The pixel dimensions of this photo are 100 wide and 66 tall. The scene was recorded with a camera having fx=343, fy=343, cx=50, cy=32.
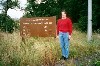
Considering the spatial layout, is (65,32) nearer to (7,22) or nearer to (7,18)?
(7,22)

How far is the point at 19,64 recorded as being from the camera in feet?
30.9

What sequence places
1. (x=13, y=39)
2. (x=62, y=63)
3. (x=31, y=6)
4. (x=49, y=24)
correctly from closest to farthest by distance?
1. (x=13, y=39)
2. (x=62, y=63)
3. (x=49, y=24)
4. (x=31, y=6)

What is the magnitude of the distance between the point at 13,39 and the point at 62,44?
220cm

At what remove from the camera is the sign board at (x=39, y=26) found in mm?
15578

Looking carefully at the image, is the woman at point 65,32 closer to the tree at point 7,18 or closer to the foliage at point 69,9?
the tree at point 7,18

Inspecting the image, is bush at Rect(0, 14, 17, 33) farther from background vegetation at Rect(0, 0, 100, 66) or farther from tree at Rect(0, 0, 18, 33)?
background vegetation at Rect(0, 0, 100, 66)

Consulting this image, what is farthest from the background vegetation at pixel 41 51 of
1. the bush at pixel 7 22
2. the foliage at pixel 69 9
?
the foliage at pixel 69 9

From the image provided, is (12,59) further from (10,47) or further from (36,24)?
(36,24)

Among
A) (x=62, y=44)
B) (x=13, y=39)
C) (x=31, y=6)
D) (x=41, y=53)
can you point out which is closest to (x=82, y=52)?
(x=62, y=44)

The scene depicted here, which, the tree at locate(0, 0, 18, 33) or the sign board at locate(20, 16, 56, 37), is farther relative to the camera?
the tree at locate(0, 0, 18, 33)

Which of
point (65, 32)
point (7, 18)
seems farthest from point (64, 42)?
point (7, 18)

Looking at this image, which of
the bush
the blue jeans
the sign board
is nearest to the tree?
the bush

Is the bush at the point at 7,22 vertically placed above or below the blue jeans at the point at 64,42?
below

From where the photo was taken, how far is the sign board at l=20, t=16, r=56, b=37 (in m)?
15.6
